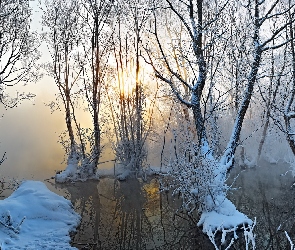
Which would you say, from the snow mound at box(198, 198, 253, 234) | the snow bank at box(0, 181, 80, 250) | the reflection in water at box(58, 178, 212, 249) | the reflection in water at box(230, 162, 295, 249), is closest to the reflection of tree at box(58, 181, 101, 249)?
the reflection in water at box(58, 178, 212, 249)

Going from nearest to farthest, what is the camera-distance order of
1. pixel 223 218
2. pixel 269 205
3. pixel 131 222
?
pixel 223 218
pixel 131 222
pixel 269 205

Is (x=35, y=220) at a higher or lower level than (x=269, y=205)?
higher

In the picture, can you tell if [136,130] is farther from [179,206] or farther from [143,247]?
[143,247]

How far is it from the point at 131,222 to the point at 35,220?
274 cm

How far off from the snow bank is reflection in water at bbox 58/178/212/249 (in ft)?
1.49

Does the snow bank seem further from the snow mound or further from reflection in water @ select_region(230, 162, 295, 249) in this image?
reflection in water @ select_region(230, 162, 295, 249)

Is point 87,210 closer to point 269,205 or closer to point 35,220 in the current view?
point 35,220

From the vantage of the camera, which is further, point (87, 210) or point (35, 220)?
point (87, 210)

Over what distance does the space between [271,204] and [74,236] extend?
6.91 metres

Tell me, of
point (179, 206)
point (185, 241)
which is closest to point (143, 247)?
point (185, 241)

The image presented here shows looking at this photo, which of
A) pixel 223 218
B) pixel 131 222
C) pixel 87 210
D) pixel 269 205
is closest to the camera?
pixel 223 218

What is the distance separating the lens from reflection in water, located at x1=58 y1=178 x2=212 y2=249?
8.15 metres

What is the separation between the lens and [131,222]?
392 inches

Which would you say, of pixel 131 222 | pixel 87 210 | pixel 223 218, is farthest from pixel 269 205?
pixel 87 210
